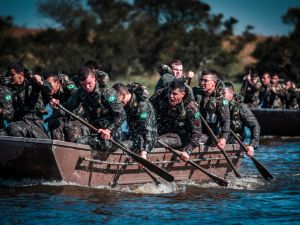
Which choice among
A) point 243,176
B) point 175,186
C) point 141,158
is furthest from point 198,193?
point 243,176

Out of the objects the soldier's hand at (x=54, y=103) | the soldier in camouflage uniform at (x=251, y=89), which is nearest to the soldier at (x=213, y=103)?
the soldier's hand at (x=54, y=103)

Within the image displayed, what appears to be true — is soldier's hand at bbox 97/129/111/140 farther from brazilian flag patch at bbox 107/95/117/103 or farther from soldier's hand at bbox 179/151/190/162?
soldier's hand at bbox 179/151/190/162

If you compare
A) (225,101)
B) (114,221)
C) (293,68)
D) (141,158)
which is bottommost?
(114,221)

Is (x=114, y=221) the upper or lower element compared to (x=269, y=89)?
lower

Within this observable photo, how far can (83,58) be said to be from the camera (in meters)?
60.9

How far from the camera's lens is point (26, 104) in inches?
545

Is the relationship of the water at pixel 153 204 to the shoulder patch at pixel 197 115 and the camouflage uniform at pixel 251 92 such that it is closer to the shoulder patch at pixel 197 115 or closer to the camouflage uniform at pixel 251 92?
the shoulder patch at pixel 197 115

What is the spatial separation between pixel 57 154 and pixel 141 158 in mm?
1384

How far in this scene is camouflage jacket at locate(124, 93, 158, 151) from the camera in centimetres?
1313

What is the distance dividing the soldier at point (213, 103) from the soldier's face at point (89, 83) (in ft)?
7.64

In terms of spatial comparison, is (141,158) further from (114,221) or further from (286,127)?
(286,127)

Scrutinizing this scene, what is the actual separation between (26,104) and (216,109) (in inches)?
127

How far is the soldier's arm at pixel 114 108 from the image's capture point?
12711 millimetres

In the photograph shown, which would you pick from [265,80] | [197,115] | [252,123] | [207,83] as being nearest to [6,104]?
[197,115]
